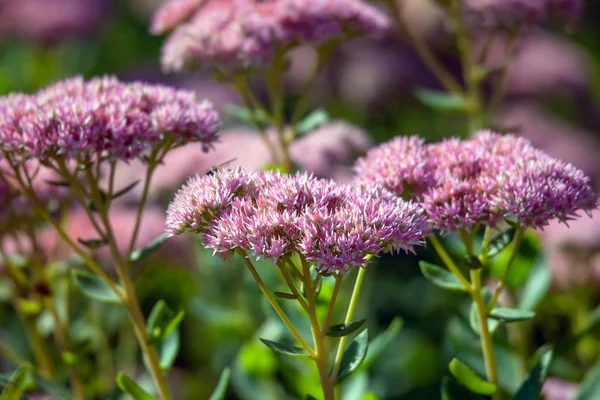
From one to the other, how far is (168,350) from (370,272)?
4.01 feet

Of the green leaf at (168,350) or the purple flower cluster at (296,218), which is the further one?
the green leaf at (168,350)

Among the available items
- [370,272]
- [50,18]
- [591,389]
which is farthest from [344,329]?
[50,18]

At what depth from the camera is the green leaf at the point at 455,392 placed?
1507mm

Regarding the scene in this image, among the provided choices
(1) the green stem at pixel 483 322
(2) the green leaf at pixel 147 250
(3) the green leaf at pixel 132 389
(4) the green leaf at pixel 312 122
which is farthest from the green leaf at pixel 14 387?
(4) the green leaf at pixel 312 122

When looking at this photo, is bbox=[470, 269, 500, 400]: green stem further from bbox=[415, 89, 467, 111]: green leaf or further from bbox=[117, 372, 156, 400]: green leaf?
bbox=[415, 89, 467, 111]: green leaf

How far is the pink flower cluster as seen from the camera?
1.87 metres

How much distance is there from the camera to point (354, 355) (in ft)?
4.44

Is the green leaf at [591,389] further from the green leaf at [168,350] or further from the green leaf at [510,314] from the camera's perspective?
the green leaf at [168,350]

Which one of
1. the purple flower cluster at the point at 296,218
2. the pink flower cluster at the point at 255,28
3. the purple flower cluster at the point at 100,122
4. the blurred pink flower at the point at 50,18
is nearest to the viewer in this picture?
the purple flower cluster at the point at 296,218

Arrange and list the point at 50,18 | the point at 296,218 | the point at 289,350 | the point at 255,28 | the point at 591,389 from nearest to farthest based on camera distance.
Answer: the point at 296,218 < the point at 289,350 < the point at 591,389 < the point at 255,28 < the point at 50,18

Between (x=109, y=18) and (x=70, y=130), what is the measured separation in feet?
11.4

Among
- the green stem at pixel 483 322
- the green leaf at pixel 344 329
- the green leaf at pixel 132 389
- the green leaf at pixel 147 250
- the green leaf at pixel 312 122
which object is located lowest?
the green stem at pixel 483 322

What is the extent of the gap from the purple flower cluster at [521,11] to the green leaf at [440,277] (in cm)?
86

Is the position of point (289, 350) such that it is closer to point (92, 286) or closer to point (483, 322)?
point (483, 322)
